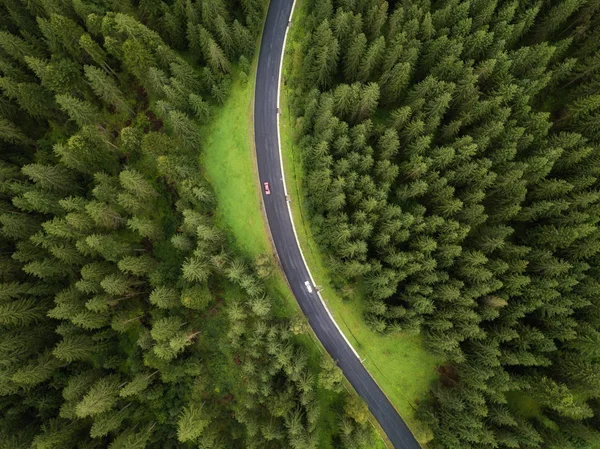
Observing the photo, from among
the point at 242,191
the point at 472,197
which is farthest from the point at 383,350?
the point at 242,191

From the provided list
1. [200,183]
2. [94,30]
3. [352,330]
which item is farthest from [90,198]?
[352,330]

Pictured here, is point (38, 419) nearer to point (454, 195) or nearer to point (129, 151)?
point (129, 151)

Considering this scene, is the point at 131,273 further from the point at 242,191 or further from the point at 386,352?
the point at 386,352

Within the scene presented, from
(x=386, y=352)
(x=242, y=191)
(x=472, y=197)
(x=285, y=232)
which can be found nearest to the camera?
(x=472, y=197)

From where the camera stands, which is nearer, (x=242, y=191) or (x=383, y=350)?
(x=383, y=350)

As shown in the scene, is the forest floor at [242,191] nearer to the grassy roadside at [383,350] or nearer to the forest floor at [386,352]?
the grassy roadside at [383,350]

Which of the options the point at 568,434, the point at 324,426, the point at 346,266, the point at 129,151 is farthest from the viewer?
the point at 129,151

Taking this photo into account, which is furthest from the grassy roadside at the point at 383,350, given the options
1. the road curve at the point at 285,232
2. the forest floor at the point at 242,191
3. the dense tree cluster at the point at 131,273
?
the dense tree cluster at the point at 131,273

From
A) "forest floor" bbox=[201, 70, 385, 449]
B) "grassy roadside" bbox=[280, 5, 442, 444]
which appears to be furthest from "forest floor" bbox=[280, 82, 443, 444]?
"forest floor" bbox=[201, 70, 385, 449]
